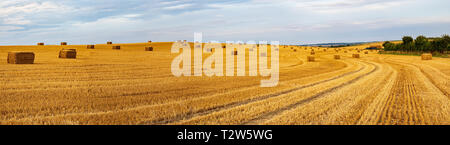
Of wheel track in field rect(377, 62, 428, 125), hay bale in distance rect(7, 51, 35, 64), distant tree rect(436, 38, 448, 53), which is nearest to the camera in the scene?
wheel track in field rect(377, 62, 428, 125)

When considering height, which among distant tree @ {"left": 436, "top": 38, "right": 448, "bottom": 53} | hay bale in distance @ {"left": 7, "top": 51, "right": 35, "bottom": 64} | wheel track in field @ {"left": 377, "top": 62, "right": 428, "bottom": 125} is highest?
distant tree @ {"left": 436, "top": 38, "right": 448, "bottom": 53}

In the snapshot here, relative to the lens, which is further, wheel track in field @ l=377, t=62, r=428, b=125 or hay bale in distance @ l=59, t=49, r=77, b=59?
hay bale in distance @ l=59, t=49, r=77, b=59

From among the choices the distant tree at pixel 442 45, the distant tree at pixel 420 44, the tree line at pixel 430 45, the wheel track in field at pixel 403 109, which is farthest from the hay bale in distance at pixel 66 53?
the distant tree at pixel 420 44

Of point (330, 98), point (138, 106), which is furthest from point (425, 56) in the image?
point (138, 106)

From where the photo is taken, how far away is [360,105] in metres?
8.25

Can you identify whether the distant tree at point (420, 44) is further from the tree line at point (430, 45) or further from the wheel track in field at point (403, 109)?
the wheel track in field at point (403, 109)

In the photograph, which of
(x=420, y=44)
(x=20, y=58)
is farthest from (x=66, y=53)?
(x=420, y=44)

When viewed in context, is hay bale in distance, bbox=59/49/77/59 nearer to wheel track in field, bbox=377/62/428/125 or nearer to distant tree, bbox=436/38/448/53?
wheel track in field, bbox=377/62/428/125

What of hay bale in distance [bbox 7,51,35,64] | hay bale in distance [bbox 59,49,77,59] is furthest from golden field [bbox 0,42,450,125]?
hay bale in distance [bbox 59,49,77,59]

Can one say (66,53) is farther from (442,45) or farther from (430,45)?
(430,45)

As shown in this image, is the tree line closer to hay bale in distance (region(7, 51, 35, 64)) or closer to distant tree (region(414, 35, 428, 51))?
distant tree (region(414, 35, 428, 51))

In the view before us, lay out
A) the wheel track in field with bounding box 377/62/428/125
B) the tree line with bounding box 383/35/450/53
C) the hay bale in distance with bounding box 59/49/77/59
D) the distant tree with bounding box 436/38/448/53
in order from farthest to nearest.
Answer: the tree line with bounding box 383/35/450/53
the distant tree with bounding box 436/38/448/53
the hay bale in distance with bounding box 59/49/77/59
the wheel track in field with bounding box 377/62/428/125

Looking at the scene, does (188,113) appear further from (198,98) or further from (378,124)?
(378,124)

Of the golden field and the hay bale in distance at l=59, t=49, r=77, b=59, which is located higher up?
the hay bale in distance at l=59, t=49, r=77, b=59
